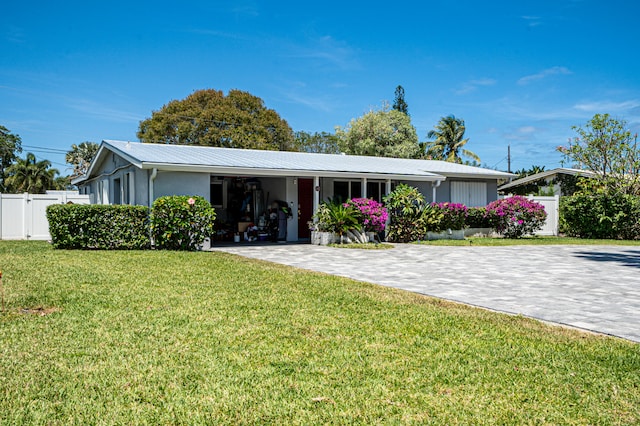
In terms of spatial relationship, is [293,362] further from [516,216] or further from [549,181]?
[549,181]

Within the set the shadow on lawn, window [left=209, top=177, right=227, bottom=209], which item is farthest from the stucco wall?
the shadow on lawn

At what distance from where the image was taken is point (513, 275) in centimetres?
916

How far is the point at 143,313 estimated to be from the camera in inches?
222

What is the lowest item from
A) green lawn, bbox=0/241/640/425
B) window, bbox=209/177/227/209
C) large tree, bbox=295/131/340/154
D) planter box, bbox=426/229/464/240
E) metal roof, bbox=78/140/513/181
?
green lawn, bbox=0/241/640/425

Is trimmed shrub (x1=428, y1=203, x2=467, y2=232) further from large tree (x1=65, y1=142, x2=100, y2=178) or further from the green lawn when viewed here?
large tree (x1=65, y1=142, x2=100, y2=178)

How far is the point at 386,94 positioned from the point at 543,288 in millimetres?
39823

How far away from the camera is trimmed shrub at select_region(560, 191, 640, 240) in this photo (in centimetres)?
1953

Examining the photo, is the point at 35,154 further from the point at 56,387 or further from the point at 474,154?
the point at 56,387

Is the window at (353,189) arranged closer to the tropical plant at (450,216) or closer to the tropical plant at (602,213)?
the tropical plant at (450,216)

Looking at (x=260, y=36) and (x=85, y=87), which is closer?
(x=260, y=36)

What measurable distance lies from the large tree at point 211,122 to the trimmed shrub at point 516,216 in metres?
20.2

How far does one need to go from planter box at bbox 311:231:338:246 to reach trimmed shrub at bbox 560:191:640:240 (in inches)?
453

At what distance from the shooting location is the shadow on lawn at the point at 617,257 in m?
11.3

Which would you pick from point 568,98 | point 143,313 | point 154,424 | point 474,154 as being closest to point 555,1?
point 568,98
